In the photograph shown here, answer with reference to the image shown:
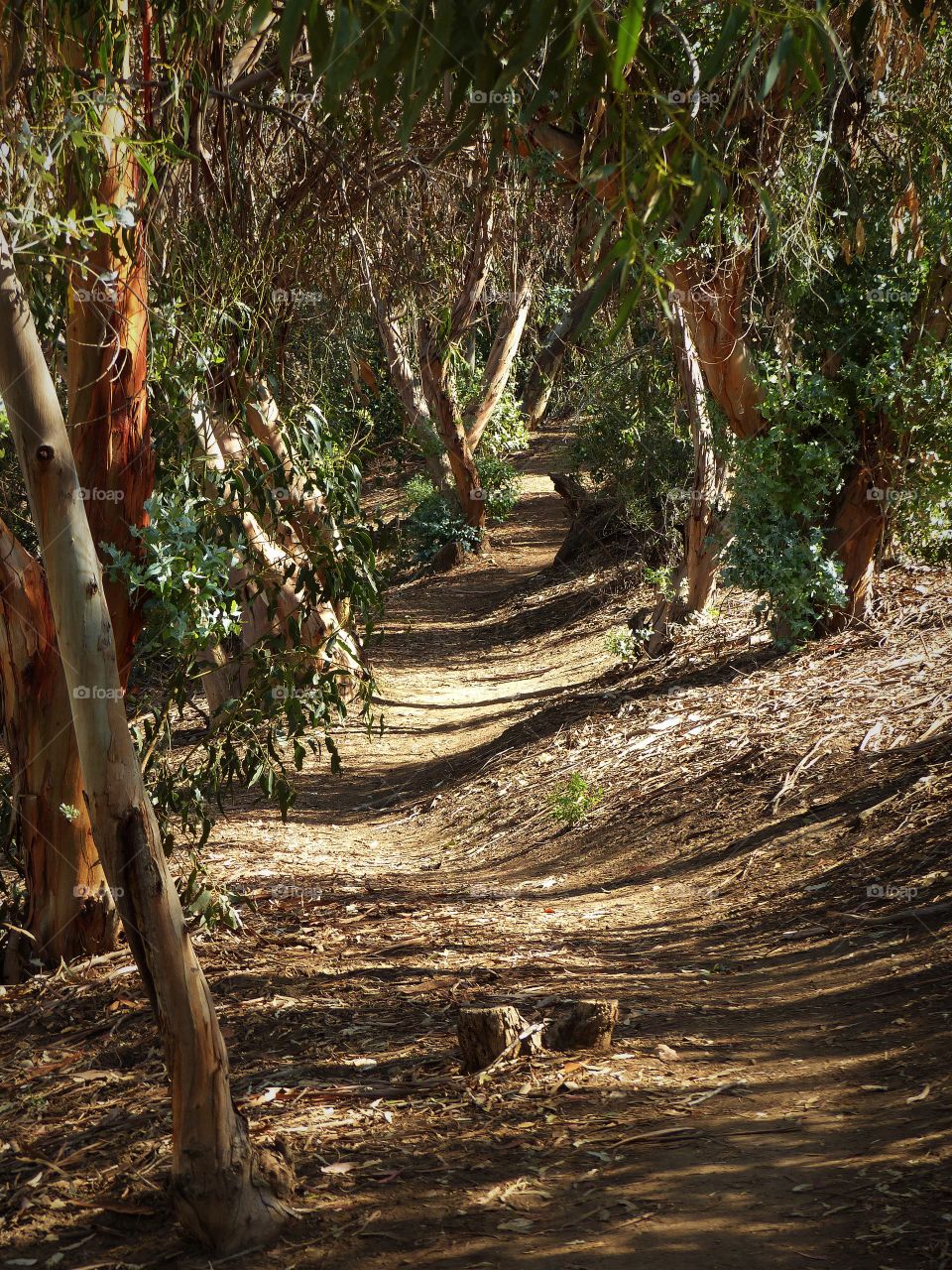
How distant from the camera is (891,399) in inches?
316

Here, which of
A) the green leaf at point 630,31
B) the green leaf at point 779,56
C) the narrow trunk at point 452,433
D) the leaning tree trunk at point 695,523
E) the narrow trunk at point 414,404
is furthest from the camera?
the narrow trunk at point 452,433

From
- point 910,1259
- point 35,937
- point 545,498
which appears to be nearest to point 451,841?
point 35,937

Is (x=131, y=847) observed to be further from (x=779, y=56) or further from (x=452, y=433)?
(x=452, y=433)

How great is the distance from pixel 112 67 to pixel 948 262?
17.5ft

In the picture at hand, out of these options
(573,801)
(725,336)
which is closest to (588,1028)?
(573,801)

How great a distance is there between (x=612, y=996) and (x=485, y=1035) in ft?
2.95

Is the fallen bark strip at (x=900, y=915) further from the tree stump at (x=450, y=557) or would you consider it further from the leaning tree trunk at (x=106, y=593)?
the tree stump at (x=450, y=557)

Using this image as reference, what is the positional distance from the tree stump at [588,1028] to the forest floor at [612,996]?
6 centimetres

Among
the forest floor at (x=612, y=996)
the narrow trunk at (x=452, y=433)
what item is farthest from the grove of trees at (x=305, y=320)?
the narrow trunk at (x=452, y=433)

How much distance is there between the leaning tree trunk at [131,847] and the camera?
121 inches

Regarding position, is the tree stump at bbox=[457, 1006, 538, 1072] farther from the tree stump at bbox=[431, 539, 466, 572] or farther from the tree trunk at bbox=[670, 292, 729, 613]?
the tree stump at bbox=[431, 539, 466, 572]

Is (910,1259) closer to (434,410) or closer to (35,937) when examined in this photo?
(35,937)

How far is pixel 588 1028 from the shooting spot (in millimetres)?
4066

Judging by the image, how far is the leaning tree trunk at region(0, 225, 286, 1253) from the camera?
10.1ft
